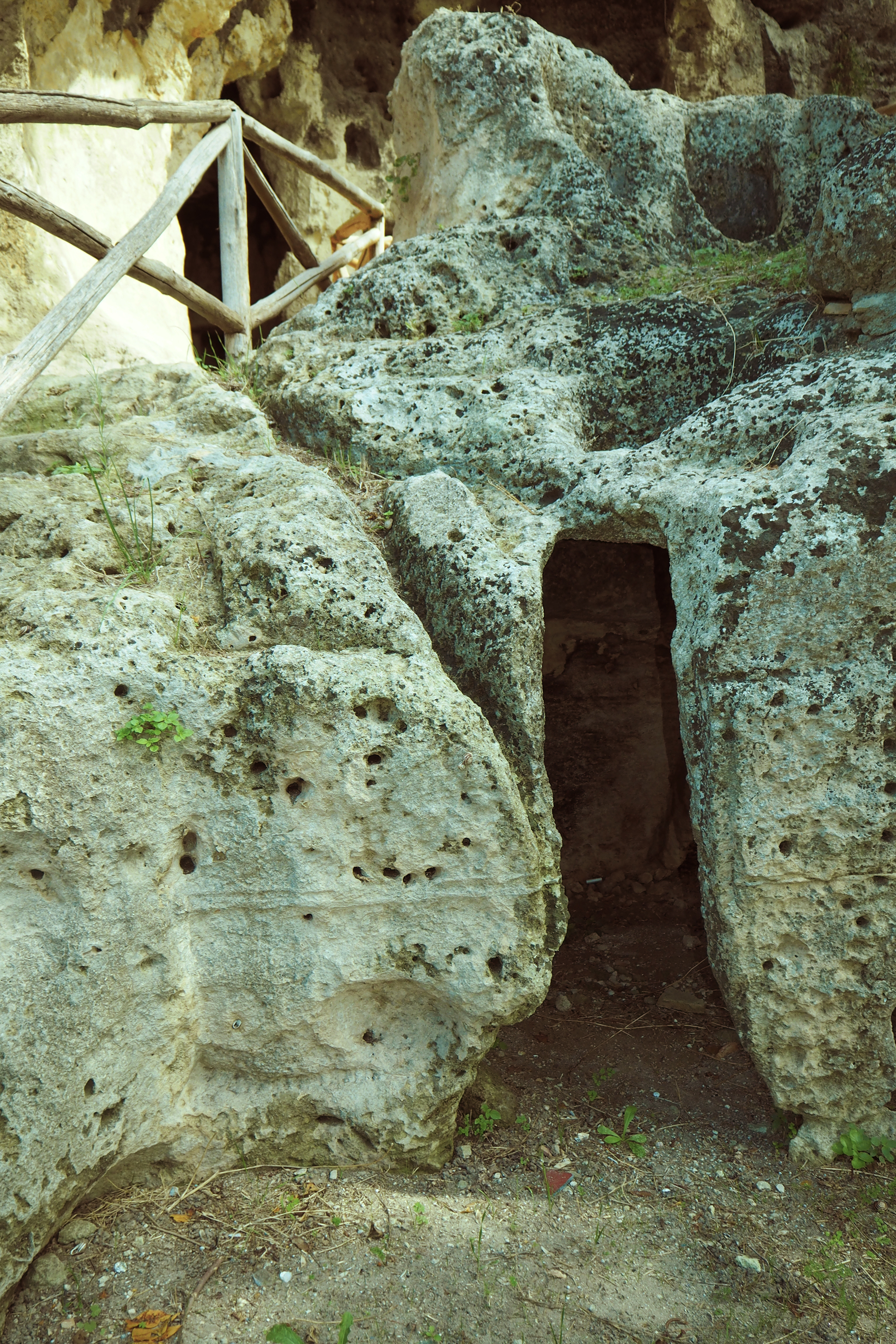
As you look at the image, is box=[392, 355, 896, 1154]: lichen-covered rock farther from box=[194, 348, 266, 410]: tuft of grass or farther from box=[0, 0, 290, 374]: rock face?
box=[0, 0, 290, 374]: rock face

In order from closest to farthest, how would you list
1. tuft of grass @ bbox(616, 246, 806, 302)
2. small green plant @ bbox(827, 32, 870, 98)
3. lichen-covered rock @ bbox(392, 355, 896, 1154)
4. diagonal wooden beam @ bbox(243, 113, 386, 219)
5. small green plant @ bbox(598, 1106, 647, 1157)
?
lichen-covered rock @ bbox(392, 355, 896, 1154), small green plant @ bbox(598, 1106, 647, 1157), tuft of grass @ bbox(616, 246, 806, 302), diagonal wooden beam @ bbox(243, 113, 386, 219), small green plant @ bbox(827, 32, 870, 98)

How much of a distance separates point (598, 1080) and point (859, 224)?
11.4 feet

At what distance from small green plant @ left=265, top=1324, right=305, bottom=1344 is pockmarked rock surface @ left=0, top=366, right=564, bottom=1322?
565 millimetres

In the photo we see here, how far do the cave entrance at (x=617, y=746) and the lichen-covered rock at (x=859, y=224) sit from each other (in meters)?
1.71

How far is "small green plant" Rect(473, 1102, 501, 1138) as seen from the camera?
10.8 ft

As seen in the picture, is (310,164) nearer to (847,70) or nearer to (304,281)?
(304,281)

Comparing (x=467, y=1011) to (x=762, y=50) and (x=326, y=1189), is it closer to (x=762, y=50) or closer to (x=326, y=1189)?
(x=326, y=1189)

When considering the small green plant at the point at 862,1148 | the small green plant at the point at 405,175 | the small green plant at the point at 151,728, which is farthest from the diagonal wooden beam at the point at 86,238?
the small green plant at the point at 862,1148

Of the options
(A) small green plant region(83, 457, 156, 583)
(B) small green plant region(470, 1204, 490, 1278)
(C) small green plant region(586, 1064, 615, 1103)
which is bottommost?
(B) small green plant region(470, 1204, 490, 1278)

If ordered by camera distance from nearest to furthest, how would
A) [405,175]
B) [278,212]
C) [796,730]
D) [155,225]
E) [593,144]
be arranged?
Answer: [796,730]
[155,225]
[593,144]
[405,175]
[278,212]

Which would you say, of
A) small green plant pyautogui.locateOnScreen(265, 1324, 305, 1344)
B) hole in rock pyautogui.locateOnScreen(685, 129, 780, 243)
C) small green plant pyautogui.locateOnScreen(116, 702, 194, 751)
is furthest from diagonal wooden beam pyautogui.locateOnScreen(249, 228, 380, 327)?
small green plant pyautogui.locateOnScreen(265, 1324, 305, 1344)

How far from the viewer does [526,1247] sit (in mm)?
2811

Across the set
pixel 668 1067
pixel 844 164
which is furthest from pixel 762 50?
pixel 668 1067

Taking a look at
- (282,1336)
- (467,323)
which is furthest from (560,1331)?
(467,323)
